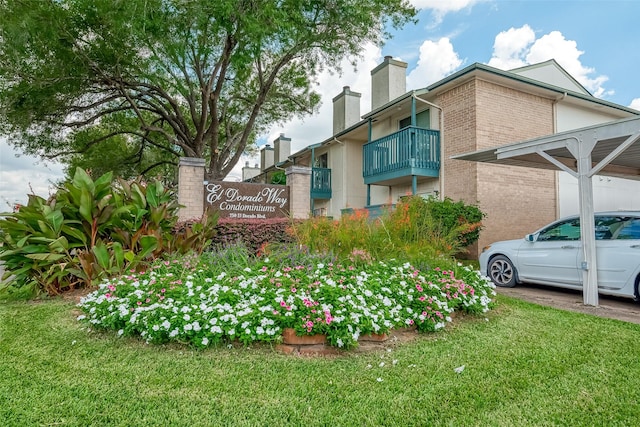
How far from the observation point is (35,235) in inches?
210

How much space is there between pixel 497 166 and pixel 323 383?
10.5 metres

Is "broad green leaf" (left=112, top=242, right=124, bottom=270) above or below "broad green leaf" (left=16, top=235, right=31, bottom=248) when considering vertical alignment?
below

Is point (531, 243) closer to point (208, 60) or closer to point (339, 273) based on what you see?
point (339, 273)

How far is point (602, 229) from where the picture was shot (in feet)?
20.2

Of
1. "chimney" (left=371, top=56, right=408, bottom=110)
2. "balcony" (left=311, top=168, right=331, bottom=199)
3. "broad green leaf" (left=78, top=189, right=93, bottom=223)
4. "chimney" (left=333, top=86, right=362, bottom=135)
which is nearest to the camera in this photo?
"broad green leaf" (left=78, top=189, right=93, bottom=223)

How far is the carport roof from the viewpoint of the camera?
18.5ft

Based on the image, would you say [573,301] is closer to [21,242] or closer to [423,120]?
[21,242]

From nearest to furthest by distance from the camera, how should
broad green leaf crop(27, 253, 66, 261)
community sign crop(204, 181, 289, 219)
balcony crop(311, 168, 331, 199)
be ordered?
broad green leaf crop(27, 253, 66, 261) < community sign crop(204, 181, 289, 219) < balcony crop(311, 168, 331, 199)

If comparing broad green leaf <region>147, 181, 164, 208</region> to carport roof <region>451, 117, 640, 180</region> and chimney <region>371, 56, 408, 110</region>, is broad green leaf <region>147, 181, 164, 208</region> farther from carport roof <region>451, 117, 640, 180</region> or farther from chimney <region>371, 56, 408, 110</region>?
chimney <region>371, 56, 408, 110</region>

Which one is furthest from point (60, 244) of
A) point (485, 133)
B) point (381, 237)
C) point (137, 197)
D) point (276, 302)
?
point (485, 133)

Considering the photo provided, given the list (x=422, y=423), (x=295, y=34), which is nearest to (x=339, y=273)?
(x=422, y=423)

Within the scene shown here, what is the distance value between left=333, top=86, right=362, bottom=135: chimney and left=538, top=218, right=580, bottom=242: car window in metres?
13.6

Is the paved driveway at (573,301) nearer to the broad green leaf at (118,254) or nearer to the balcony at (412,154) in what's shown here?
the balcony at (412,154)

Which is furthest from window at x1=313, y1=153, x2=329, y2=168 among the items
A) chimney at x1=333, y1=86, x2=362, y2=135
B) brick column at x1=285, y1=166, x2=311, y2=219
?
brick column at x1=285, y1=166, x2=311, y2=219
